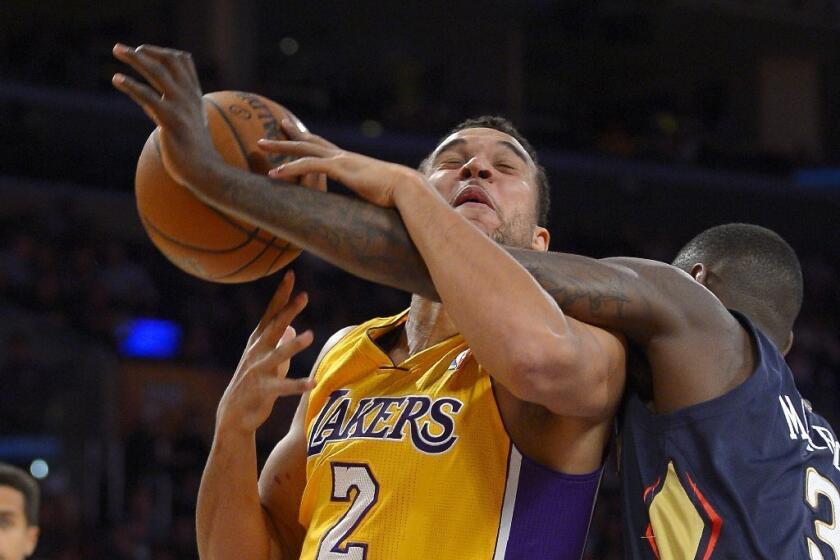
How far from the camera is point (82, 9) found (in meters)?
18.3

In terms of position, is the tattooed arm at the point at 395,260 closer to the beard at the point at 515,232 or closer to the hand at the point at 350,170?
the hand at the point at 350,170

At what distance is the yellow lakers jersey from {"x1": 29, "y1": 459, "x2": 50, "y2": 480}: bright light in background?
6.65 m

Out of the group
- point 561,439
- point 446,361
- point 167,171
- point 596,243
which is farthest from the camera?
point 596,243

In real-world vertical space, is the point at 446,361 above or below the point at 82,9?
above

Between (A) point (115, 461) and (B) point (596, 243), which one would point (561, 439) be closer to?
(A) point (115, 461)

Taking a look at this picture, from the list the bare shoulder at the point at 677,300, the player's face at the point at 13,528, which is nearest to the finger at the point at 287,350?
the bare shoulder at the point at 677,300

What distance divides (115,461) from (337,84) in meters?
8.87

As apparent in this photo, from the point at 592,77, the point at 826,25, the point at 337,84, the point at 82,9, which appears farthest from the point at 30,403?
the point at 826,25

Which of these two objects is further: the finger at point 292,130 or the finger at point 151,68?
the finger at point 292,130

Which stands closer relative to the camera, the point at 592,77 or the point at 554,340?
the point at 554,340

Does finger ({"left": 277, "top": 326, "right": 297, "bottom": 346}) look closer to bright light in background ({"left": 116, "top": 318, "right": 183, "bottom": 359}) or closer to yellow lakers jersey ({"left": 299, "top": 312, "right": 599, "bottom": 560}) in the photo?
yellow lakers jersey ({"left": 299, "top": 312, "right": 599, "bottom": 560})

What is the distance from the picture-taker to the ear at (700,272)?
10.6 feet

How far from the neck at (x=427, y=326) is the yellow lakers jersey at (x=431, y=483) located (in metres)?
0.24

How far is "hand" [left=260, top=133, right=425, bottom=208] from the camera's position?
2.66 metres
